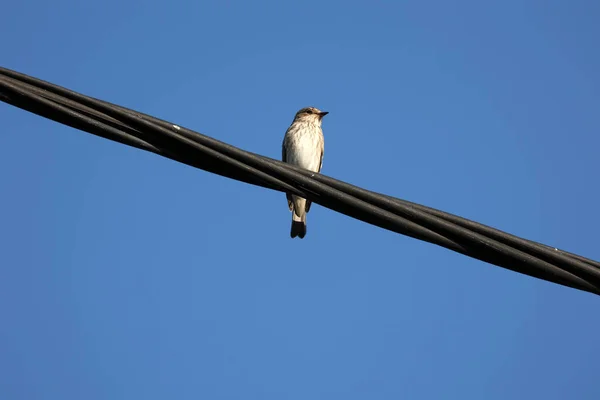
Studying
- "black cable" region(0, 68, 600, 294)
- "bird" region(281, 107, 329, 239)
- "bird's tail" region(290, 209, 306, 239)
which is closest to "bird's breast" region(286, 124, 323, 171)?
"bird" region(281, 107, 329, 239)

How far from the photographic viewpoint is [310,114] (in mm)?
11508

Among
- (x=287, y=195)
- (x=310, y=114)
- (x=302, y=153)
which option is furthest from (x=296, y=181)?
(x=310, y=114)

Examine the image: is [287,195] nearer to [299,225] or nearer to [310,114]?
[299,225]

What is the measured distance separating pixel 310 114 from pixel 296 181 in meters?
7.79

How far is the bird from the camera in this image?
11.0 metres

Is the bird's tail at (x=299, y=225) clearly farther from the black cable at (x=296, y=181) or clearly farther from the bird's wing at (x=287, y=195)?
the black cable at (x=296, y=181)

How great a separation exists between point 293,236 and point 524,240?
7364 millimetres

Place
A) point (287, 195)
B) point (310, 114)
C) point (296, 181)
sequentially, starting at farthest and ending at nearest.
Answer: point (310, 114) → point (287, 195) → point (296, 181)

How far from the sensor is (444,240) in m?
3.69

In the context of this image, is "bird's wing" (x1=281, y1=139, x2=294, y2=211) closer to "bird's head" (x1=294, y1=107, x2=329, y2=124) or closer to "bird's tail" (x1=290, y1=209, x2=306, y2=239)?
"bird's tail" (x1=290, y1=209, x2=306, y2=239)

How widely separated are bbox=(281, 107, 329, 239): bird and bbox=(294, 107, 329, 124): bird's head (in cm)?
3

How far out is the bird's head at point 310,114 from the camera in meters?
11.4

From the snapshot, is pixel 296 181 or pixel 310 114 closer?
pixel 296 181

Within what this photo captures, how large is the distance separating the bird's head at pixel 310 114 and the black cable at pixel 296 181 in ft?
24.9
